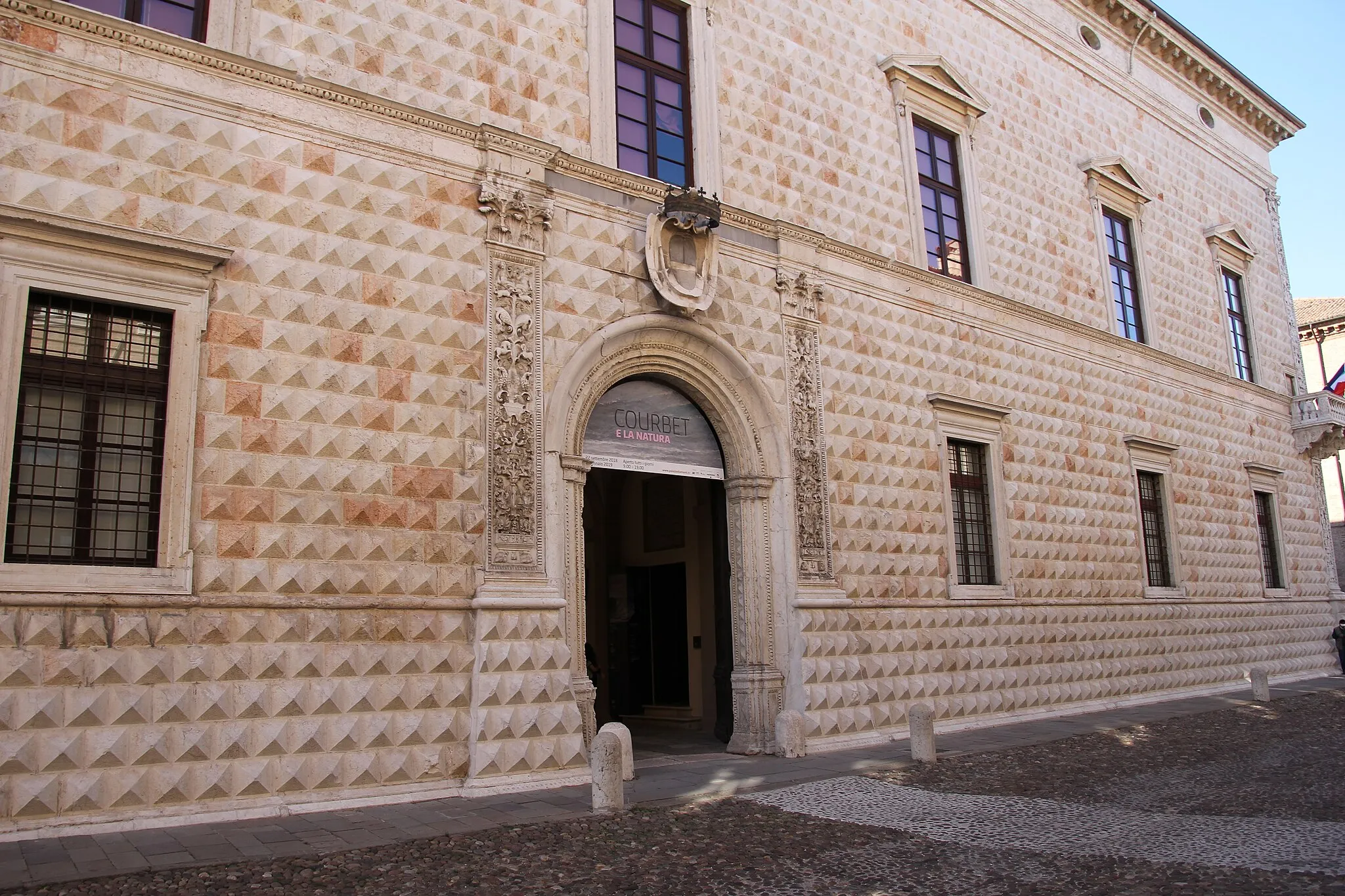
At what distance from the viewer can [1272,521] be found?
2123cm

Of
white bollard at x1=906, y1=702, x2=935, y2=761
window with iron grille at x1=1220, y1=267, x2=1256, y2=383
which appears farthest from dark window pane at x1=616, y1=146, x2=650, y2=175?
window with iron grille at x1=1220, y1=267, x2=1256, y2=383

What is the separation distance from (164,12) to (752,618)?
26.5 feet

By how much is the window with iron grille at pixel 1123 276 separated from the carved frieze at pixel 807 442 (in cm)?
860

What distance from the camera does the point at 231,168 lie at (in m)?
8.14

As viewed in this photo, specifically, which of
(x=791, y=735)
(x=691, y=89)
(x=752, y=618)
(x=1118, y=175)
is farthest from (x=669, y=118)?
(x=1118, y=175)

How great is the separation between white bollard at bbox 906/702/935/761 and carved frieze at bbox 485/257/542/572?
4.23 meters

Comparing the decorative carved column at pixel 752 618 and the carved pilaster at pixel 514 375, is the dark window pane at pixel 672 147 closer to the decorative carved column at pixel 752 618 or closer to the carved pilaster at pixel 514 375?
the carved pilaster at pixel 514 375

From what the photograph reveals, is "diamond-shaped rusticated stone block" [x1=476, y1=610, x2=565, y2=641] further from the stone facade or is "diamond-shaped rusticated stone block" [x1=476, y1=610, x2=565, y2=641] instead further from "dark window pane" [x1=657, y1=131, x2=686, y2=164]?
"dark window pane" [x1=657, y1=131, x2=686, y2=164]

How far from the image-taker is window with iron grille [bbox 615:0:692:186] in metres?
11.1

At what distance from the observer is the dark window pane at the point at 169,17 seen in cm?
817

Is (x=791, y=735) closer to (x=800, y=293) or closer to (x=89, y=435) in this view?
(x=800, y=293)

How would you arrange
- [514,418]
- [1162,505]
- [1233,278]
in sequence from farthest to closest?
[1233,278] < [1162,505] < [514,418]

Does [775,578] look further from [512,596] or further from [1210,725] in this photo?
[1210,725]

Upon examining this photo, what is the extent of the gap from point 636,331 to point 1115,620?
33.2 ft
